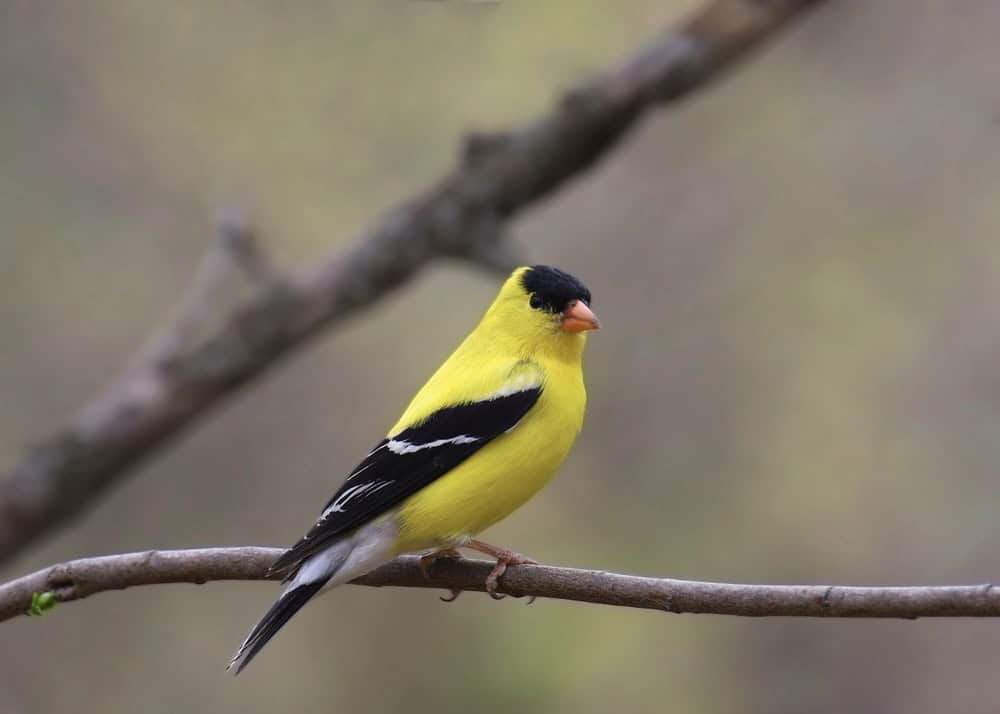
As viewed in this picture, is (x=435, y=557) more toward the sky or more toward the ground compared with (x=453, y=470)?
more toward the ground

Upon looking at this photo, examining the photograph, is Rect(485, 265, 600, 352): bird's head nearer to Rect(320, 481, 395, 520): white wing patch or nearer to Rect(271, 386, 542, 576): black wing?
Rect(271, 386, 542, 576): black wing

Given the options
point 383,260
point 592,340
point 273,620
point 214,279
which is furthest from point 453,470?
point 592,340

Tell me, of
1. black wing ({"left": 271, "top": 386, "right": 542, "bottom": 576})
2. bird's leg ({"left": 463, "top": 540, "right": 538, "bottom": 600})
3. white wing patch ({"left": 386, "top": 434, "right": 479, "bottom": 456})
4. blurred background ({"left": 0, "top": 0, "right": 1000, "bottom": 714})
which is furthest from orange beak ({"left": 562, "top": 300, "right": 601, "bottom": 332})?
blurred background ({"left": 0, "top": 0, "right": 1000, "bottom": 714})

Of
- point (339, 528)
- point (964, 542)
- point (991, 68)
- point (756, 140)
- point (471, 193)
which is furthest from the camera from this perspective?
point (756, 140)

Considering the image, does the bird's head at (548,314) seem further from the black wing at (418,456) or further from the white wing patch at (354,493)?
the white wing patch at (354,493)

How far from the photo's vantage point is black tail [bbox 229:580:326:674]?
3508mm

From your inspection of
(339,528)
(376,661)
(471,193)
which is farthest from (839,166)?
(339,528)

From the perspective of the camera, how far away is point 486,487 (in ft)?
13.1

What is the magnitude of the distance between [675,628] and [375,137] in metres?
4.01

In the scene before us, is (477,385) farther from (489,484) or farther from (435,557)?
(435,557)

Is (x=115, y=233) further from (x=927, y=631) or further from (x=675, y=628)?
(x=927, y=631)

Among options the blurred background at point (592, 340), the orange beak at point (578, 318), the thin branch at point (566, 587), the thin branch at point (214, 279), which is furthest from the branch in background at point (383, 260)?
the thin branch at point (566, 587)

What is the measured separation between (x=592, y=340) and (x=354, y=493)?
388cm

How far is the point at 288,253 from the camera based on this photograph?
874 cm
